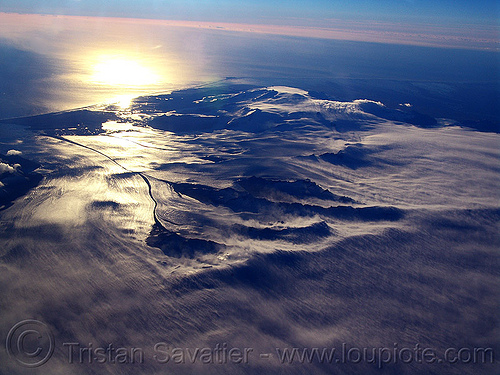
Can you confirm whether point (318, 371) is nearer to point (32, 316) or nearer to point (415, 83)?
point (32, 316)

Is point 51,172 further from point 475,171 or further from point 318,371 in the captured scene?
point 475,171

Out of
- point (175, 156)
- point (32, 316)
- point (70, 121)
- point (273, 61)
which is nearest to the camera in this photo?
point (32, 316)

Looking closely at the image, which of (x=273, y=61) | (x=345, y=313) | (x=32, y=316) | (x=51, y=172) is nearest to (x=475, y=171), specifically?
(x=345, y=313)

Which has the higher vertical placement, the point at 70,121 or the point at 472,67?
the point at 472,67

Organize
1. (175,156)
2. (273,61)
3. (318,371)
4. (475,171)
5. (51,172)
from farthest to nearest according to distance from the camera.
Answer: (273,61), (175,156), (475,171), (51,172), (318,371)

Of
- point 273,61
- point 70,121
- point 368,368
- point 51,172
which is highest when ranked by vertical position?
point 273,61

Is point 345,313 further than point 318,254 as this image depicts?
No
